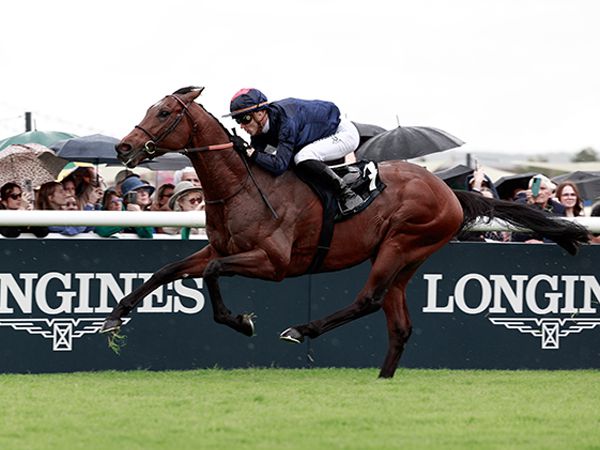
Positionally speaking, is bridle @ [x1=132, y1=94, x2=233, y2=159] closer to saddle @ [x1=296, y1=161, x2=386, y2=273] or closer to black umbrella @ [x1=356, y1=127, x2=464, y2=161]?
saddle @ [x1=296, y1=161, x2=386, y2=273]

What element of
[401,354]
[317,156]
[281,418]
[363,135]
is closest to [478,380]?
[401,354]

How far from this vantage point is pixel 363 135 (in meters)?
15.0

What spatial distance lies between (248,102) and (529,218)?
2410mm

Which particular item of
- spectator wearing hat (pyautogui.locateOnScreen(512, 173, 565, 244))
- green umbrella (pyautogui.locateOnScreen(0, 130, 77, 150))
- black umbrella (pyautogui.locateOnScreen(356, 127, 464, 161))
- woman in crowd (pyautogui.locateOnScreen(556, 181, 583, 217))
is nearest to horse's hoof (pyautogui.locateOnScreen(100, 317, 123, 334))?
spectator wearing hat (pyautogui.locateOnScreen(512, 173, 565, 244))

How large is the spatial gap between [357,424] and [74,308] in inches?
127

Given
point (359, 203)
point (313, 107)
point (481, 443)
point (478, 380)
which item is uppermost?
point (313, 107)

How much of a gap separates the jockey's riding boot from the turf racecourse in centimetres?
117

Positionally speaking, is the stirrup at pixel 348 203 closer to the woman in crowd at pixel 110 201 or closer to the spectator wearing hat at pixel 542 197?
the woman in crowd at pixel 110 201

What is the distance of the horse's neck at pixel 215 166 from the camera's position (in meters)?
8.66

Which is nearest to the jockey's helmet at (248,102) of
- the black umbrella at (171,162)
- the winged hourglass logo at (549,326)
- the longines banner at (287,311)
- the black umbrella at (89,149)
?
the longines banner at (287,311)

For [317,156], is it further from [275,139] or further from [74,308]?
[74,308]

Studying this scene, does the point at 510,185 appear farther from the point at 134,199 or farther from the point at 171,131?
the point at 171,131

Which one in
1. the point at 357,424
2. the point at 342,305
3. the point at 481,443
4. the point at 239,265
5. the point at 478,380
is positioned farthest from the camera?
the point at 342,305

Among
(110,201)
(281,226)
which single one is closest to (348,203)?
(281,226)
